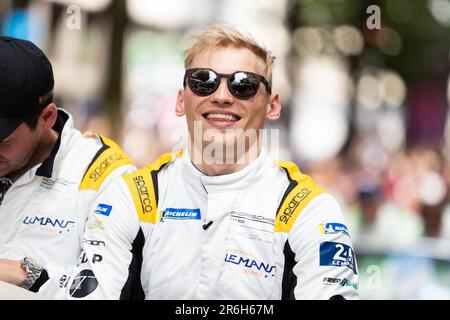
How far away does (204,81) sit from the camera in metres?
3.82

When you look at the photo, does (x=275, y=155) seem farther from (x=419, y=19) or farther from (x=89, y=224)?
(x=419, y=19)

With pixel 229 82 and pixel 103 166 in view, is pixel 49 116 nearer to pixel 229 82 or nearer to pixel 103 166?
pixel 103 166

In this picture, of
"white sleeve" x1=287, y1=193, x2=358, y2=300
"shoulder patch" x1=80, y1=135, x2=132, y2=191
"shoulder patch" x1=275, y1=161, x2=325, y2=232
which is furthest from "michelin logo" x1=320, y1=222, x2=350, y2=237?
"shoulder patch" x1=80, y1=135, x2=132, y2=191

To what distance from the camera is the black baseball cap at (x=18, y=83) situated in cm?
397

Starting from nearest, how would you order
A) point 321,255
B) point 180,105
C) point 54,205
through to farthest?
point 321,255 → point 180,105 → point 54,205

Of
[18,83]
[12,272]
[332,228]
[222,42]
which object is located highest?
[222,42]

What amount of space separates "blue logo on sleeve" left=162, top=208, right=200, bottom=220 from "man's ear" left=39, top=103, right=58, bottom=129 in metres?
0.92

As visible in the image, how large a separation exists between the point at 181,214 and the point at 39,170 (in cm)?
93

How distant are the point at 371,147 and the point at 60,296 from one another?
17.4 meters

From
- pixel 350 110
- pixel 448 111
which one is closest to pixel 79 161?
pixel 350 110

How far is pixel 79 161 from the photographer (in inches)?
172

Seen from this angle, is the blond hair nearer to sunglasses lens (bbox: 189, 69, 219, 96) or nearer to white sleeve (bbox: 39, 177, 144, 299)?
sunglasses lens (bbox: 189, 69, 219, 96)

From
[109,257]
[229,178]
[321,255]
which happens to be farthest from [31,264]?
[321,255]

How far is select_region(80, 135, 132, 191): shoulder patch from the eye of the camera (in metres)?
4.25
